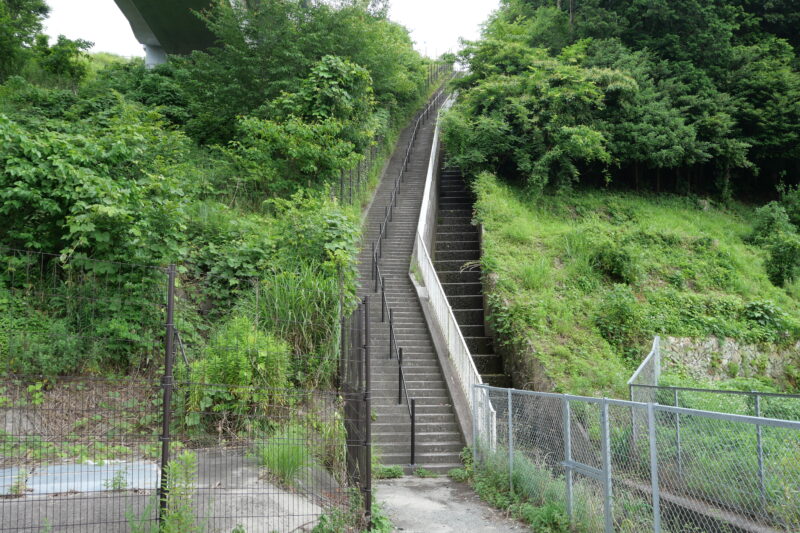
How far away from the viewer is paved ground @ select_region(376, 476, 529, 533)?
22.5 feet

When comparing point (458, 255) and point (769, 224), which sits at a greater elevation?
point (769, 224)

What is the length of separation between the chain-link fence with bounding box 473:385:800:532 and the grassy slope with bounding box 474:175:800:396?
12.4 ft

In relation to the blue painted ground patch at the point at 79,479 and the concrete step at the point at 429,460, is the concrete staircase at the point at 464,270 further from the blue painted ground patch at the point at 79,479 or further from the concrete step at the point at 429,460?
the blue painted ground patch at the point at 79,479

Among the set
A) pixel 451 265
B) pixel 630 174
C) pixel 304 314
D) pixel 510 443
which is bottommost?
pixel 510 443

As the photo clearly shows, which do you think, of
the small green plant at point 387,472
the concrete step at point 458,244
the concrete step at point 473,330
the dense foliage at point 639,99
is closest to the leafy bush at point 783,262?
the dense foliage at point 639,99

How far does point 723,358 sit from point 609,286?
3.17 m

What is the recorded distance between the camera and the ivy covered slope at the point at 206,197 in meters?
8.02

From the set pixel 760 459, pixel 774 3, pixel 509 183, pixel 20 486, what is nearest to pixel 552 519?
pixel 760 459

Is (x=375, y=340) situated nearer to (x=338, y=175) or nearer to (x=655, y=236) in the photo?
(x=338, y=175)

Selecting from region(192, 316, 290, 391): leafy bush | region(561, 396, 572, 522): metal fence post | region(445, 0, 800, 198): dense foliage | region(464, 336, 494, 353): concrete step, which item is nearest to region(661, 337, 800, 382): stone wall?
region(464, 336, 494, 353): concrete step

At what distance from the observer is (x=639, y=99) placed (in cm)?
2223

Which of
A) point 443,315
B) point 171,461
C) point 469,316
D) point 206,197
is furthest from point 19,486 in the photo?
point 469,316

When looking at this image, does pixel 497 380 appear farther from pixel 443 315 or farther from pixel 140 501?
pixel 140 501

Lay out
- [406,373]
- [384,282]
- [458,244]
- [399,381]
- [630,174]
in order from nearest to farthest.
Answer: [399,381] < [406,373] < [384,282] < [458,244] < [630,174]
